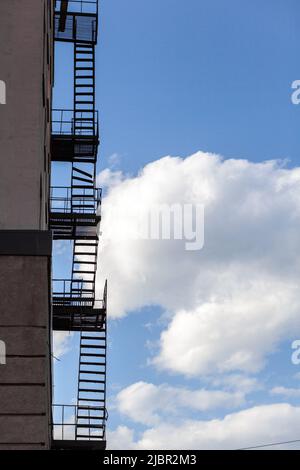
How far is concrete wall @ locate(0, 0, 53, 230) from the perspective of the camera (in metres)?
22.4

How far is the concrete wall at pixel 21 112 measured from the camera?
73.4ft

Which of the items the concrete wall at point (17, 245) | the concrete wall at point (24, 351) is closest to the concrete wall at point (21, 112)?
the concrete wall at point (17, 245)

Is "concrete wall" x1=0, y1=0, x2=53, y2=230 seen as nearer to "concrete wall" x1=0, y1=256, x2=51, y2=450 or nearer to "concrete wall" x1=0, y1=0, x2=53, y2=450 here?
"concrete wall" x1=0, y1=0, x2=53, y2=450

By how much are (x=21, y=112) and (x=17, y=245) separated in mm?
3736

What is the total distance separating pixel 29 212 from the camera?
22469 millimetres

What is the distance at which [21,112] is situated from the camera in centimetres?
2305

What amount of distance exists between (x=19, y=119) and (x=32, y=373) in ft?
21.0

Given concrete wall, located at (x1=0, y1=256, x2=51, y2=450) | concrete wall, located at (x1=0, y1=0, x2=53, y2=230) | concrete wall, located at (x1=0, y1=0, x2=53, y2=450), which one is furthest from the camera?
concrete wall, located at (x1=0, y1=0, x2=53, y2=230)

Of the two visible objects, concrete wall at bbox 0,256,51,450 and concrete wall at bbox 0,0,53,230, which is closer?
concrete wall at bbox 0,256,51,450

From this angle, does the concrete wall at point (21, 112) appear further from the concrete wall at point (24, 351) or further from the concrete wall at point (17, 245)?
the concrete wall at point (24, 351)

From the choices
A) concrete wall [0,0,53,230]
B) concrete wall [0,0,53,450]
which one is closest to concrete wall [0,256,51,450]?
concrete wall [0,0,53,450]

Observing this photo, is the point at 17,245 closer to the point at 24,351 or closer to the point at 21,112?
the point at 24,351

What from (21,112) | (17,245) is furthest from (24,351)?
(21,112)
